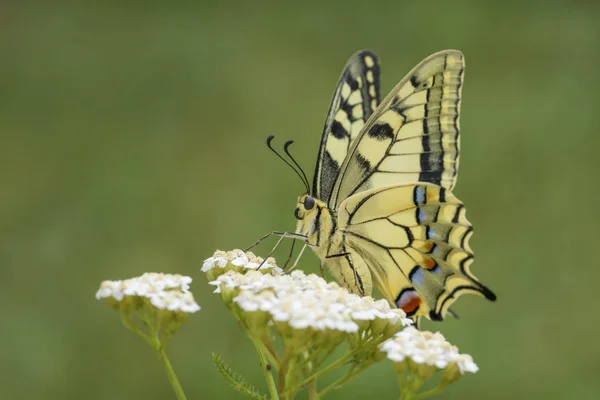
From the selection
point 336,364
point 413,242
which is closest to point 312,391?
point 336,364

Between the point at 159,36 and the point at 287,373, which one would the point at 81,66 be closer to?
the point at 159,36

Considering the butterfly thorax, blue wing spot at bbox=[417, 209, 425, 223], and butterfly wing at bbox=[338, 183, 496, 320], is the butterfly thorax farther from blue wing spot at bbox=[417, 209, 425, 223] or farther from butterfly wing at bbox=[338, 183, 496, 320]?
blue wing spot at bbox=[417, 209, 425, 223]

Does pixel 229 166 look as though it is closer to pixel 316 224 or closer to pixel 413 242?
pixel 316 224

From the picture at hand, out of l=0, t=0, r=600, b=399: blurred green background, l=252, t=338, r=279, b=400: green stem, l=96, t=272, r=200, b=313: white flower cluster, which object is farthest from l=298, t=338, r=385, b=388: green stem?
l=0, t=0, r=600, b=399: blurred green background

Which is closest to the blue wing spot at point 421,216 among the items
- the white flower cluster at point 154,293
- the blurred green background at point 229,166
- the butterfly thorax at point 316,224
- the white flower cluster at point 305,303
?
the butterfly thorax at point 316,224

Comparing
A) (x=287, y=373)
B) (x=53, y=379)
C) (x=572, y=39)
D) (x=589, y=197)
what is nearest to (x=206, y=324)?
(x=53, y=379)
